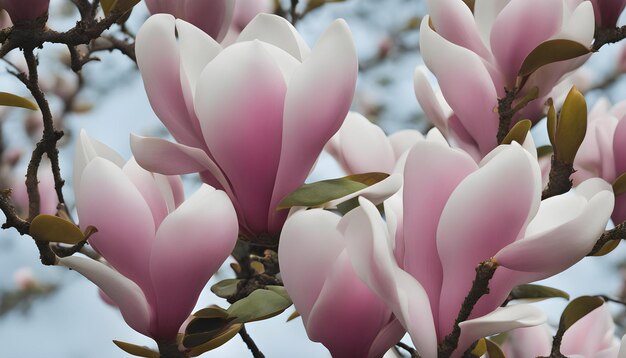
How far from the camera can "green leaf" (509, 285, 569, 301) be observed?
796mm

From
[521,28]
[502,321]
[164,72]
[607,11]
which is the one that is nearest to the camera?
[502,321]

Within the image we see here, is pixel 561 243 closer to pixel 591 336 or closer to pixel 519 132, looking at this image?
pixel 519 132

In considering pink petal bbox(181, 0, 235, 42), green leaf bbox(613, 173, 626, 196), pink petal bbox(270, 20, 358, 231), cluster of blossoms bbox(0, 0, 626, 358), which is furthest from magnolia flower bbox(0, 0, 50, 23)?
green leaf bbox(613, 173, 626, 196)

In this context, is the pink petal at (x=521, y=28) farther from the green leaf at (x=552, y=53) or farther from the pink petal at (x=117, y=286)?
the pink petal at (x=117, y=286)

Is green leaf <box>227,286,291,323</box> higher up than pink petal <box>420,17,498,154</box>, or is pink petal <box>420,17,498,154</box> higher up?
pink petal <box>420,17,498,154</box>

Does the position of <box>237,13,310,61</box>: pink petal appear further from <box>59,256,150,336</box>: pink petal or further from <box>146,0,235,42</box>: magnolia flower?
<box>59,256,150,336</box>: pink petal

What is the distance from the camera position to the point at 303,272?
0.48 meters

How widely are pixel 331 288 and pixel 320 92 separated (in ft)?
0.38

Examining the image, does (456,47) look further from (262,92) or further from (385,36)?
(385,36)

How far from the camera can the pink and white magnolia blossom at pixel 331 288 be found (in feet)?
1.55

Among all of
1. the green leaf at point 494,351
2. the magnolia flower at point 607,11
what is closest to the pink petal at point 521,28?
the magnolia flower at point 607,11

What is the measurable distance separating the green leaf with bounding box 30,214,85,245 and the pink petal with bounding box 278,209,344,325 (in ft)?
0.46

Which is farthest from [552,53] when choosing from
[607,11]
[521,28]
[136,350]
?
[136,350]

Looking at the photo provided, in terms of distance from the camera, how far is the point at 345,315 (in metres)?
0.48
